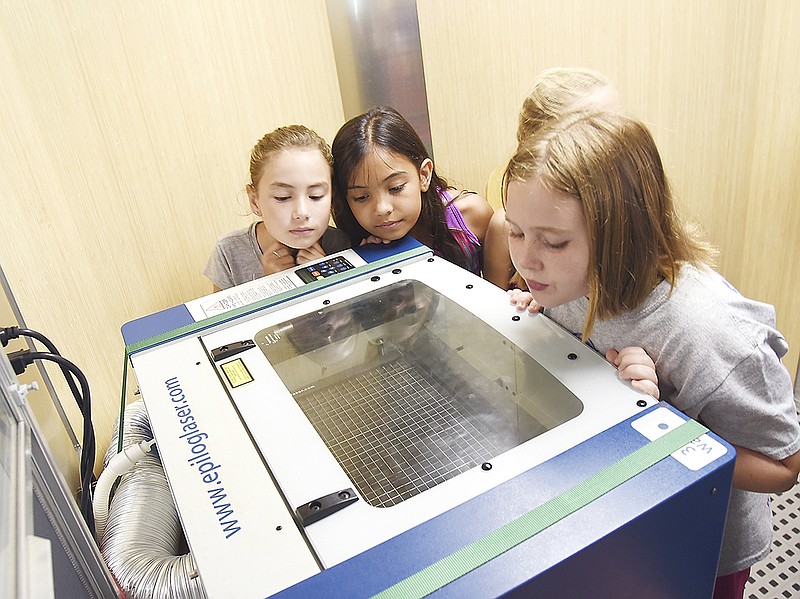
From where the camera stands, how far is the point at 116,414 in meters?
1.72

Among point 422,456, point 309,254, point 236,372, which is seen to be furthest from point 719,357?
point 309,254

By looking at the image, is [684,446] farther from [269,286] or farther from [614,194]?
[269,286]

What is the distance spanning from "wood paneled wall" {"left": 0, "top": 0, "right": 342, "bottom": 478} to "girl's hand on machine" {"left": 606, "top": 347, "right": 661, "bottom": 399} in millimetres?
1147

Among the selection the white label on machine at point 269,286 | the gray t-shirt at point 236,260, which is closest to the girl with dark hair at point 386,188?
the white label on machine at point 269,286

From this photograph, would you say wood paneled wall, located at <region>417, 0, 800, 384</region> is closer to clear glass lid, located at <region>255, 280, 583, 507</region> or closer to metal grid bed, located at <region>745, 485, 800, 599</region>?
metal grid bed, located at <region>745, 485, 800, 599</region>

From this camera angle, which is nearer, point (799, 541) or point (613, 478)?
point (613, 478)

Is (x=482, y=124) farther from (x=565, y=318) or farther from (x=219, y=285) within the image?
(x=565, y=318)

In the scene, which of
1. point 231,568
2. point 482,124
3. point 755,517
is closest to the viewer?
point 231,568

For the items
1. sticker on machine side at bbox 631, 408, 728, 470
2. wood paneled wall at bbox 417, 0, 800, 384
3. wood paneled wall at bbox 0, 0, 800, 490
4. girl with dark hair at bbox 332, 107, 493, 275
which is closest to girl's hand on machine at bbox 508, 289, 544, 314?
sticker on machine side at bbox 631, 408, 728, 470

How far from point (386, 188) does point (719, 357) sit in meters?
0.77

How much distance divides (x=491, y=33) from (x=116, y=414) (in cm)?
152

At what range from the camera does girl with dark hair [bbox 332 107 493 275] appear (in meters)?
1.32

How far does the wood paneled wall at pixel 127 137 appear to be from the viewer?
142 centimetres

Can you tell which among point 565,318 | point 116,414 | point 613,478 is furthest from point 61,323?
point 613,478
